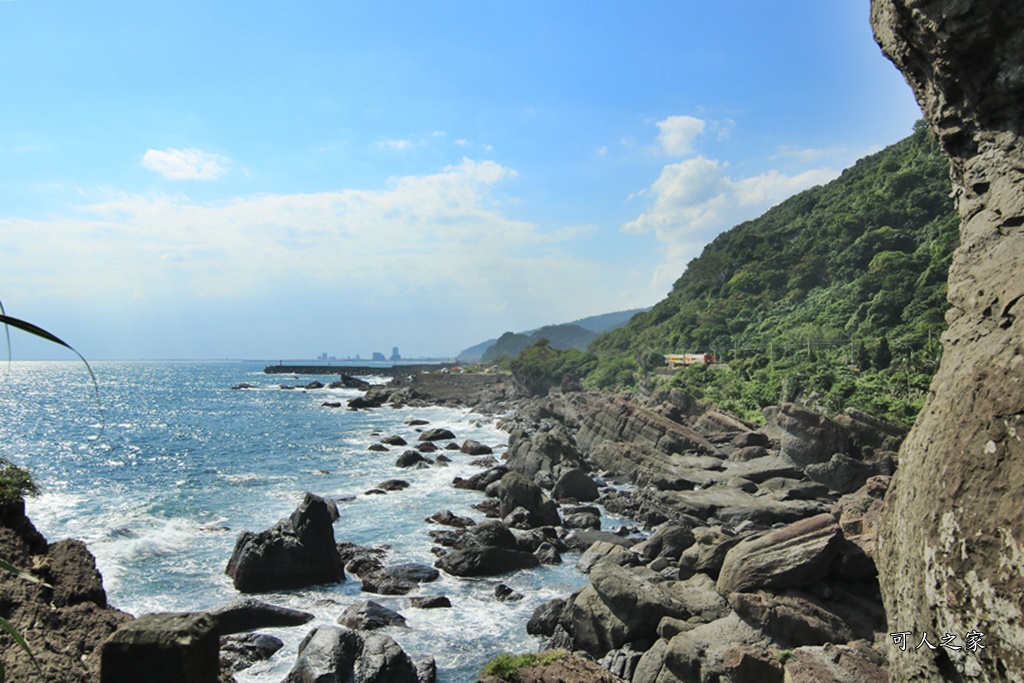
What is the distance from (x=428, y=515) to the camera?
99.3 ft

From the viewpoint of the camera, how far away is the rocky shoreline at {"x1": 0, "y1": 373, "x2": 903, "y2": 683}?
9672 millimetres

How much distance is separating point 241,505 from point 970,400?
32744 mm

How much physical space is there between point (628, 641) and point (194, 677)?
11.6m

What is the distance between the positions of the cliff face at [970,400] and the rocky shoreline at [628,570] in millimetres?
5199

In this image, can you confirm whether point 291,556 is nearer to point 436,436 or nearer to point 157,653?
point 157,653

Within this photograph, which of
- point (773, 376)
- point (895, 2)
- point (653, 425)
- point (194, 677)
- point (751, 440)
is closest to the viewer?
point (194, 677)

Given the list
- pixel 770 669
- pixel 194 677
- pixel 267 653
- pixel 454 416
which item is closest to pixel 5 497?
pixel 194 677

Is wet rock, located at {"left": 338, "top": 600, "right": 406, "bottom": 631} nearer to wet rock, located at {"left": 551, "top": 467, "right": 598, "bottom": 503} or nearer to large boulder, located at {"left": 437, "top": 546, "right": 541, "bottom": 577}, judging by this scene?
large boulder, located at {"left": 437, "top": 546, "right": 541, "bottom": 577}

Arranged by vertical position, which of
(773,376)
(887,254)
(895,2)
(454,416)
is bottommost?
(454,416)

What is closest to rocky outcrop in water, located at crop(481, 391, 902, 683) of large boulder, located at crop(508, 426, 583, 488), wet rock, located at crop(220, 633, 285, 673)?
large boulder, located at crop(508, 426, 583, 488)

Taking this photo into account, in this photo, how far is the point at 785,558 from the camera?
1497cm

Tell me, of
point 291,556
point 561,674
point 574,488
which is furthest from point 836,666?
point 574,488

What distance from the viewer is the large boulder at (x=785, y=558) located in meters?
14.7

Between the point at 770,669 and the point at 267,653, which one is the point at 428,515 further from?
the point at 770,669
